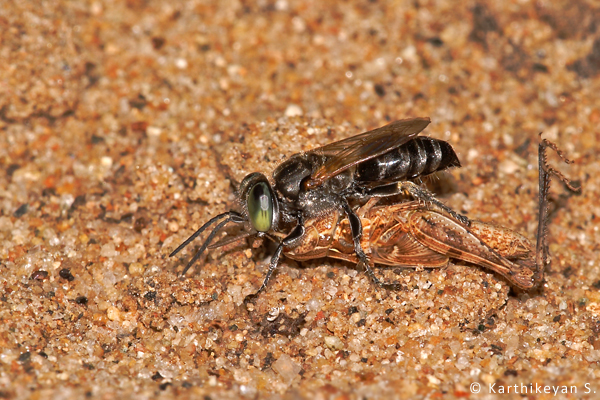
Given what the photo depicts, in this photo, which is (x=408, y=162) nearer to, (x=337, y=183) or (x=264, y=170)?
(x=337, y=183)

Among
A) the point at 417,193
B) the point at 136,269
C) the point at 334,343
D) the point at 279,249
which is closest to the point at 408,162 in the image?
the point at 417,193

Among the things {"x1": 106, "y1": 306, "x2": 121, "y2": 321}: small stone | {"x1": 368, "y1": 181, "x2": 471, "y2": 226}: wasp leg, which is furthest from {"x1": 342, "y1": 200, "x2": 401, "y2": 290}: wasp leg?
{"x1": 106, "y1": 306, "x2": 121, "y2": 321}: small stone

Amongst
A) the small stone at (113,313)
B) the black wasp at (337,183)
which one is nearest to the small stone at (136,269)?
the small stone at (113,313)

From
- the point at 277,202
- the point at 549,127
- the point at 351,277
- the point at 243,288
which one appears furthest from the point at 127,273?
the point at 549,127

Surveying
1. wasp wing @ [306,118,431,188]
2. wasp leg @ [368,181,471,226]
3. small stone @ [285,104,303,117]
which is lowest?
wasp leg @ [368,181,471,226]

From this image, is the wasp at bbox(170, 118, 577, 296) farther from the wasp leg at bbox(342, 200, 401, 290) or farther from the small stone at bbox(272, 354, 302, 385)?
the small stone at bbox(272, 354, 302, 385)

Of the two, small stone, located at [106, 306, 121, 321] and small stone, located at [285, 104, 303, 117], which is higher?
small stone, located at [285, 104, 303, 117]

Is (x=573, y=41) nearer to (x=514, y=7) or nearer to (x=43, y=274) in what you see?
(x=514, y=7)

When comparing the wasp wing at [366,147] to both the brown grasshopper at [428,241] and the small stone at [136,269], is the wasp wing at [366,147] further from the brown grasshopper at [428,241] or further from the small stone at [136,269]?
the small stone at [136,269]
